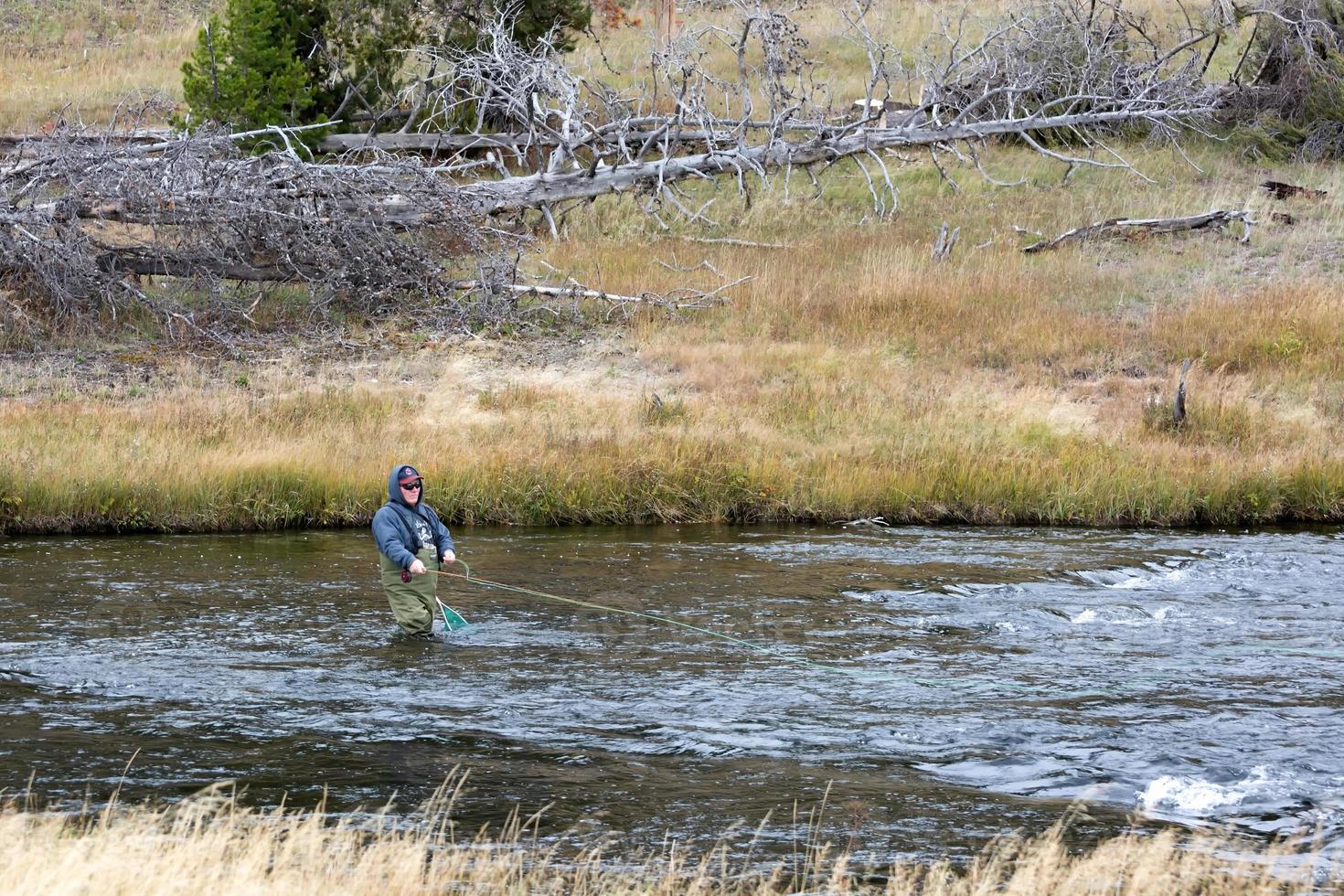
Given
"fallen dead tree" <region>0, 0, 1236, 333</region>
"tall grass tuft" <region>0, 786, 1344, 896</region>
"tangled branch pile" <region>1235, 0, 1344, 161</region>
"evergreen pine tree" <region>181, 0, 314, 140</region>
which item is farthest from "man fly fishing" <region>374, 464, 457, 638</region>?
"tangled branch pile" <region>1235, 0, 1344, 161</region>

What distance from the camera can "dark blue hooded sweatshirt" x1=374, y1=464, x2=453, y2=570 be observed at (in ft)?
32.7

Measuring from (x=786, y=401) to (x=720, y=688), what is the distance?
9.00 m

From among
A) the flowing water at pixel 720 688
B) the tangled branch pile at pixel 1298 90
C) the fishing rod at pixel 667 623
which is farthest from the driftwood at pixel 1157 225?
the fishing rod at pixel 667 623

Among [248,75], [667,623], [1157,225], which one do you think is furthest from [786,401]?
[248,75]

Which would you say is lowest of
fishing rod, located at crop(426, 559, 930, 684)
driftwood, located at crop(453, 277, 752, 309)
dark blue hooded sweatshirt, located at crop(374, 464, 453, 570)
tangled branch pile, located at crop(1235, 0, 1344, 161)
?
fishing rod, located at crop(426, 559, 930, 684)

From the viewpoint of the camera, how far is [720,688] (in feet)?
30.5

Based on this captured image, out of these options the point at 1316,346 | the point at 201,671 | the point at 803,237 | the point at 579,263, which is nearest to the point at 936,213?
the point at 803,237

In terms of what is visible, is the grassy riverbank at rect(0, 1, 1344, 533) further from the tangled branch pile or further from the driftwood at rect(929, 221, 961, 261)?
the tangled branch pile

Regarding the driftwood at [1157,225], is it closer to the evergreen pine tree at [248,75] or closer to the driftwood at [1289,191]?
the driftwood at [1289,191]

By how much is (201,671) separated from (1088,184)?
943 inches

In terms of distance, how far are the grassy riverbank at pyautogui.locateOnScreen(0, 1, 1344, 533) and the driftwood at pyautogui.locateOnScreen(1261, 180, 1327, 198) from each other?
3.96ft

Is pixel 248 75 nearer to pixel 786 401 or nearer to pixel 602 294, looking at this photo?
pixel 602 294

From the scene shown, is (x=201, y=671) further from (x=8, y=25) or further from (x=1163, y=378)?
(x=8, y=25)

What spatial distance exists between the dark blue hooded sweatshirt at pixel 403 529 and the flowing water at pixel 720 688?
715 mm
